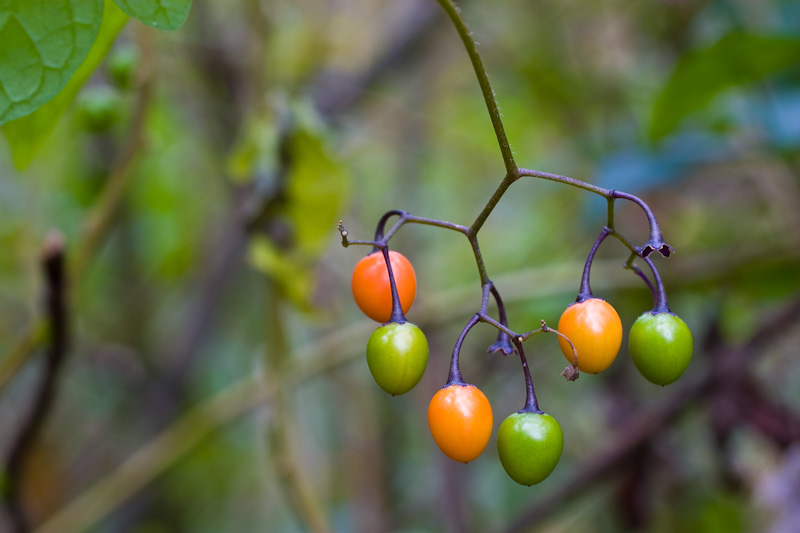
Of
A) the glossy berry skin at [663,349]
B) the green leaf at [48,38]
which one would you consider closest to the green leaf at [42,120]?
the green leaf at [48,38]

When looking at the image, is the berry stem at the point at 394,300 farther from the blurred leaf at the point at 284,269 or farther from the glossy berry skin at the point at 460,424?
the blurred leaf at the point at 284,269

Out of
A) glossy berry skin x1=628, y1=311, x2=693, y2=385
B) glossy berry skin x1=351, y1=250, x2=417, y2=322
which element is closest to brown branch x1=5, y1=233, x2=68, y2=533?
glossy berry skin x1=351, y1=250, x2=417, y2=322

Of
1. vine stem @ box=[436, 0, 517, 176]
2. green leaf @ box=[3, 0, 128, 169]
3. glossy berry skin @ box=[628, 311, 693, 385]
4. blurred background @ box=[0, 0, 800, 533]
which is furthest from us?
blurred background @ box=[0, 0, 800, 533]

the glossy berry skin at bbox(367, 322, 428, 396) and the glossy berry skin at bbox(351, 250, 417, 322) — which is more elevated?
the glossy berry skin at bbox(351, 250, 417, 322)

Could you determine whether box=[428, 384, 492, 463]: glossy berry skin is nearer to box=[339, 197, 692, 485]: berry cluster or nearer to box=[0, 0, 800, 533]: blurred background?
box=[339, 197, 692, 485]: berry cluster

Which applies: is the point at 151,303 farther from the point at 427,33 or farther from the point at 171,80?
the point at 427,33

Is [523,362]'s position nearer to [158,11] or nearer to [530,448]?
[530,448]

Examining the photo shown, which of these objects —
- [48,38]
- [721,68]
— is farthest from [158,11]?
[721,68]
